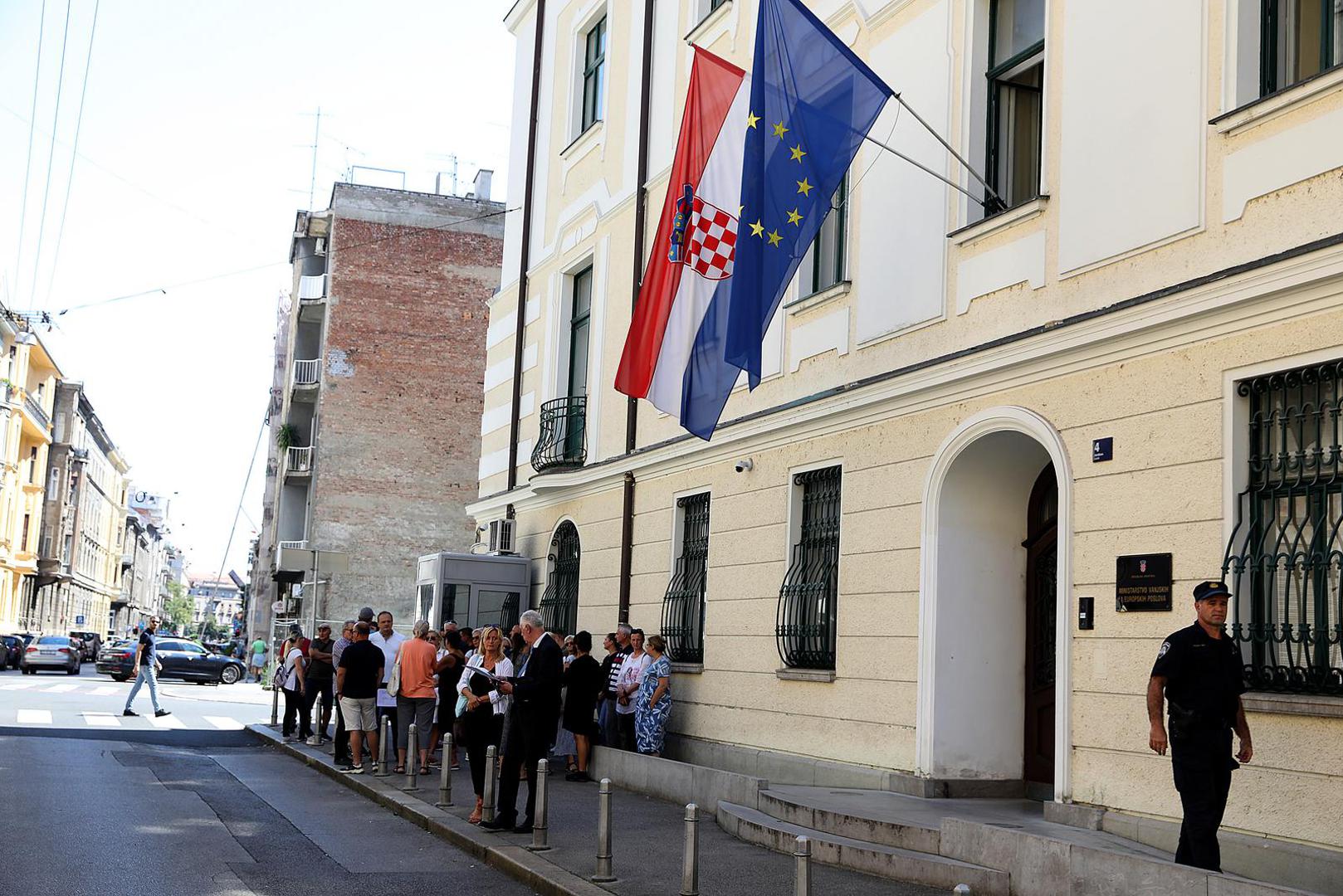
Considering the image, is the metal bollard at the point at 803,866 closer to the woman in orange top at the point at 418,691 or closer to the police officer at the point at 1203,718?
the police officer at the point at 1203,718

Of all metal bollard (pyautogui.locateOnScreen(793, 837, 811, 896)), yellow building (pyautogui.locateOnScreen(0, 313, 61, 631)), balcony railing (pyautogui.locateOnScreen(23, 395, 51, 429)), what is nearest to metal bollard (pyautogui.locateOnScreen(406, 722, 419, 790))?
metal bollard (pyautogui.locateOnScreen(793, 837, 811, 896))

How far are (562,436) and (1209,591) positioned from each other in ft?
46.2

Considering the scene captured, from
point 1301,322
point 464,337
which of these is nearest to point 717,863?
point 1301,322

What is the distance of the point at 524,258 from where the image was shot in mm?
24000

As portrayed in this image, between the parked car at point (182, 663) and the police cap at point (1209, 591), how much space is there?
40334 mm

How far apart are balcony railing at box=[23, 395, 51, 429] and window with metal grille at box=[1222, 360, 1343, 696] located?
241 ft

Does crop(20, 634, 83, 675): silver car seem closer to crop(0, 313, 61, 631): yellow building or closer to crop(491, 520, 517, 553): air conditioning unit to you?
crop(0, 313, 61, 631): yellow building

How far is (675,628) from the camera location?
17.3 metres

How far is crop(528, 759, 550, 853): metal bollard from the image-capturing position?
1074 cm

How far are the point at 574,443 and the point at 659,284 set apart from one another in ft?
23.5

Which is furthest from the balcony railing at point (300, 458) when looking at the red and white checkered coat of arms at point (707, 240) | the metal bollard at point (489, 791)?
the metal bollard at point (489, 791)

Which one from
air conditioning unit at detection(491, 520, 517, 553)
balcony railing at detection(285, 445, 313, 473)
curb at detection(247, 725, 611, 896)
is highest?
balcony railing at detection(285, 445, 313, 473)

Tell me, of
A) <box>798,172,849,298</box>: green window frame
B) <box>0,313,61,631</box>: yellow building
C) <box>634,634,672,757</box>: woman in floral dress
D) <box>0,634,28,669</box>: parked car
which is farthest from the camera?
<box>0,313,61,631</box>: yellow building

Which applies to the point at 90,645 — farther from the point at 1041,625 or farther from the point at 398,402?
the point at 1041,625
